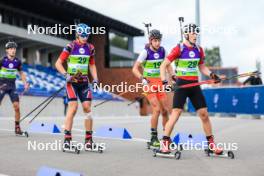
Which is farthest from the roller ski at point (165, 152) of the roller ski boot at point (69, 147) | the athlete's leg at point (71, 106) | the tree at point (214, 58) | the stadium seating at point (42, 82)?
the tree at point (214, 58)

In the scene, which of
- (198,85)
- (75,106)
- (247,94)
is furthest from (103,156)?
(247,94)

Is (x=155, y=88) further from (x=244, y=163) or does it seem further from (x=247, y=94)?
(x=247, y=94)

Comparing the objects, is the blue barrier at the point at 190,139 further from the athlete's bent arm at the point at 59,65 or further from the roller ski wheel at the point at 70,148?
the athlete's bent arm at the point at 59,65

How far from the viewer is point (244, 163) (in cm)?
725

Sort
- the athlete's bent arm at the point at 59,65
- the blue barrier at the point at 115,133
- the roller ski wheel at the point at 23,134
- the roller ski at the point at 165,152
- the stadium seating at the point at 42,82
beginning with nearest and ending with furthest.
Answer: the roller ski at the point at 165,152, the athlete's bent arm at the point at 59,65, the blue barrier at the point at 115,133, the roller ski wheel at the point at 23,134, the stadium seating at the point at 42,82

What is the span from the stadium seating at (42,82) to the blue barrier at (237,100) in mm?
8848

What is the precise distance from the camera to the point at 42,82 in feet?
111

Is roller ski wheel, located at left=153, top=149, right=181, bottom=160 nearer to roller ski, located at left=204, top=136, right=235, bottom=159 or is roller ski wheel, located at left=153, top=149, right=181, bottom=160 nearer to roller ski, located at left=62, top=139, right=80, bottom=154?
roller ski, located at left=204, top=136, right=235, bottom=159

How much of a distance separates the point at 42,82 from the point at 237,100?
14871 mm

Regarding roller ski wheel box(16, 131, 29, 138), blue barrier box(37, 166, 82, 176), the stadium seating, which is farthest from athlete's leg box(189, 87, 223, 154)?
the stadium seating

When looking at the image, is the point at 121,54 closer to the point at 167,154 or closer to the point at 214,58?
the point at 167,154

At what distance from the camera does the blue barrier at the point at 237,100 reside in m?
22.4

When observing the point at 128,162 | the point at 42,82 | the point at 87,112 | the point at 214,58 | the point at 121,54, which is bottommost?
the point at 128,162

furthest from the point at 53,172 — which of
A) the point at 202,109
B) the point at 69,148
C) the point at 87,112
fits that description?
the point at 87,112
